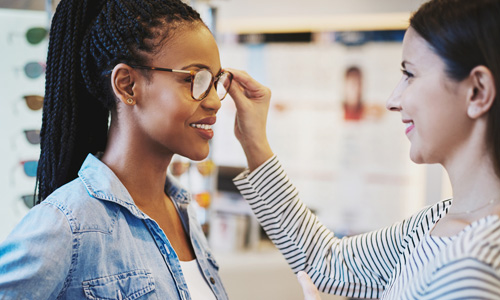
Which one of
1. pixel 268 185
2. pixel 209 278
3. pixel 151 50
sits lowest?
pixel 209 278

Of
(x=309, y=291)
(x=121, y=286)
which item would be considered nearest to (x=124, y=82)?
(x=121, y=286)

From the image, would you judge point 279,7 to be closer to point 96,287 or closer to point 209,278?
point 209,278

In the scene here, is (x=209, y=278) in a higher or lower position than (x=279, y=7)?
lower

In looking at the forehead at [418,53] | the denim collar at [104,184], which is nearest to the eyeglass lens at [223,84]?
the denim collar at [104,184]

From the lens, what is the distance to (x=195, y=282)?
1305mm

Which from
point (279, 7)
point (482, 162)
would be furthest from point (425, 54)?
point (279, 7)

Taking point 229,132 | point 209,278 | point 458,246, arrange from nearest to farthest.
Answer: point 458,246 < point 209,278 < point 229,132

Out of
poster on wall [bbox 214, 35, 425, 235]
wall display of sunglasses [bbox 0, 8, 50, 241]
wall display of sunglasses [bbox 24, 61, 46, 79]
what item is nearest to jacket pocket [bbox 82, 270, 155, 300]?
wall display of sunglasses [bbox 0, 8, 50, 241]

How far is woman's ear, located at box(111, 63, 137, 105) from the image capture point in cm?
118

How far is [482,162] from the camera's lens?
3.27 feet

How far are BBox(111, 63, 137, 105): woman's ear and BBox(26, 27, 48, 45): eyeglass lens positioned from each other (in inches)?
41.4

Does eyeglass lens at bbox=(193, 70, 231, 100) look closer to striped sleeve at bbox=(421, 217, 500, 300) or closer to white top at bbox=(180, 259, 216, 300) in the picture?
white top at bbox=(180, 259, 216, 300)

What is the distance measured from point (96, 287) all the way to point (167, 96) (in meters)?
0.48

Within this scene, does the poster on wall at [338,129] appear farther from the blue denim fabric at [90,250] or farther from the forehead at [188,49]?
the blue denim fabric at [90,250]
